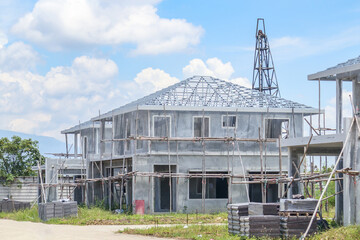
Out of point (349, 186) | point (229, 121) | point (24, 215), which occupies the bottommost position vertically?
point (24, 215)

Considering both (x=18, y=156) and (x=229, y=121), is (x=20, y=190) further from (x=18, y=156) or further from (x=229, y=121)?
(x=229, y=121)

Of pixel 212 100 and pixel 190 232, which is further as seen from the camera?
pixel 212 100

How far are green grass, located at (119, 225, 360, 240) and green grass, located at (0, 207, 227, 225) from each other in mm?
3082

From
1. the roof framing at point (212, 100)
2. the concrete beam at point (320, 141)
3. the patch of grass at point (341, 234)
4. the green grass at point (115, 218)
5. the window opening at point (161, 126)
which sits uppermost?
the roof framing at point (212, 100)

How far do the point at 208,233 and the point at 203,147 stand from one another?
37.1 ft

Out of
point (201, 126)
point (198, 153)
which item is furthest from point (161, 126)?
point (198, 153)

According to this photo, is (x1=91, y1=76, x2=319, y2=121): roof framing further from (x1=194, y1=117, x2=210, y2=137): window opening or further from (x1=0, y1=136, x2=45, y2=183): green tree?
(x1=0, y1=136, x2=45, y2=183): green tree

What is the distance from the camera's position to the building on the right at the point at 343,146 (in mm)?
21969

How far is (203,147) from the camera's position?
3438cm

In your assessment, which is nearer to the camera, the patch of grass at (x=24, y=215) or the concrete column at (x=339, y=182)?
the concrete column at (x=339, y=182)

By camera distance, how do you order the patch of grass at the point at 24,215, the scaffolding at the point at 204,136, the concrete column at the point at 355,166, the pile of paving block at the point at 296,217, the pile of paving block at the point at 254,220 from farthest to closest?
the scaffolding at the point at 204,136 < the patch of grass at the point at 24,215 < the concrete column at the point at 355,166 < the pile of paving block at the point at 254,220 < the pile of paving block at the point at 296,217

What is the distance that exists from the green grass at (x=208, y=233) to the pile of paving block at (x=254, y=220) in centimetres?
31

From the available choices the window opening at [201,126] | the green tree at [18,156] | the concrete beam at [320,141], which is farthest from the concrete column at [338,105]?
the green tree at [18,156]

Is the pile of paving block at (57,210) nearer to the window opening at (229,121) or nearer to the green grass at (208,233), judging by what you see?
the green grass at (208,233)
